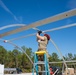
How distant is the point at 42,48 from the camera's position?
21.8 ft

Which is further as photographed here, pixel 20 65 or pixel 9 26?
pixel 20 65

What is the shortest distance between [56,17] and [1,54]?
43.8 m

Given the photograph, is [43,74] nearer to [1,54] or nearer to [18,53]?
[1,54]

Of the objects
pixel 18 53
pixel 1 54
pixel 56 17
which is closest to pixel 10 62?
pixel 1 54

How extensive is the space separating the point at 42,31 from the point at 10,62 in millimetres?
40038

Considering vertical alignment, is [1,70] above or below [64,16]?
below

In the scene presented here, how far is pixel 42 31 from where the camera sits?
6.85 m

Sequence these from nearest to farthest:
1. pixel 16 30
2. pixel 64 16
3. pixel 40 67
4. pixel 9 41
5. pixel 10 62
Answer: pixel 64 16 → pixel 16 30 → pixel 40 67 → pixel 9 41 → pixel 10 62

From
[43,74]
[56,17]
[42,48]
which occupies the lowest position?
[43,74]

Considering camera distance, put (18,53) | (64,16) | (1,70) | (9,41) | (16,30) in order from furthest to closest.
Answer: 1. (18,53)
2. (1,70)
3. (9,41)
4. (16,30)
5. (64,16)

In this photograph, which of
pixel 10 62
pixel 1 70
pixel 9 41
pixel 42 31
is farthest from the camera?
pixel 10 62

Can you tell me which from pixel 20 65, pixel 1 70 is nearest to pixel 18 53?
pixel 20 65

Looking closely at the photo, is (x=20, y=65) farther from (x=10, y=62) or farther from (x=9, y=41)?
(x=9, y=41)

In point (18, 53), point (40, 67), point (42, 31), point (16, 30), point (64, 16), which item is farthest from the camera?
point (18, 53)
